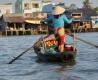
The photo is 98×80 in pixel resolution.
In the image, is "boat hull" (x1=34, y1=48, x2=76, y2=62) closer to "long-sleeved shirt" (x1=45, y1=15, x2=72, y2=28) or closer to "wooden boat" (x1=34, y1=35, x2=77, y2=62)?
"wooden boat" (x1=34, y1=35, x2=77, y2=62)

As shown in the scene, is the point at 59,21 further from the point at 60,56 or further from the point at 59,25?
the point at 60,56

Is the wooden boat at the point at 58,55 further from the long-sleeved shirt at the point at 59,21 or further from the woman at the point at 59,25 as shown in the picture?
the long-sleeved shirt at the point at 59,21

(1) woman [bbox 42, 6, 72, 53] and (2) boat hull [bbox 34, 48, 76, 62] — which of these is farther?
(1) woman [bbox 42, 6, 72, 53]

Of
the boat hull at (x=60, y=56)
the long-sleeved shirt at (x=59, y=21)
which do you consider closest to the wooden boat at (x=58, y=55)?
the boat hull at (x=60, y=56)

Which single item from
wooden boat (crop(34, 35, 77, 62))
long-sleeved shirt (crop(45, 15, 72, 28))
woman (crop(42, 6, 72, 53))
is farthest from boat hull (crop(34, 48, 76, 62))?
long-sleeved shirt (crop(45, 15, 72, 28))

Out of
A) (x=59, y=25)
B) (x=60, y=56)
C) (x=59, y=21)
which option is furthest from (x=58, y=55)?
(x=59, y=21)

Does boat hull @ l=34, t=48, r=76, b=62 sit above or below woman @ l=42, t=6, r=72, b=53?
below

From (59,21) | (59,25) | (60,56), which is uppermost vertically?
(59,21)

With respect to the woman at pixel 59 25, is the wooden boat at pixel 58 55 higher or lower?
lower

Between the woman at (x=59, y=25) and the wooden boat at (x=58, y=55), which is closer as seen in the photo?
the wooden boat at (x=58, y=55)

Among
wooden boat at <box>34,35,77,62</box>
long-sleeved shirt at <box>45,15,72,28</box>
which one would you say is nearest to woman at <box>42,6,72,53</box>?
long-sleeved shirt at <box>45,15,72,28</box>

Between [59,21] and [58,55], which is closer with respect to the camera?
[58,55]

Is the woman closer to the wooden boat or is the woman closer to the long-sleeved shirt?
the long-sleeved shirt

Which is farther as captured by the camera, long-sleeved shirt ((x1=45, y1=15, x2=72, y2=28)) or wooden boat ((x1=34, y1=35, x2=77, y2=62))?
long-sleeved shirt ((x1=45, y1=15, x2=72, y2=28))
